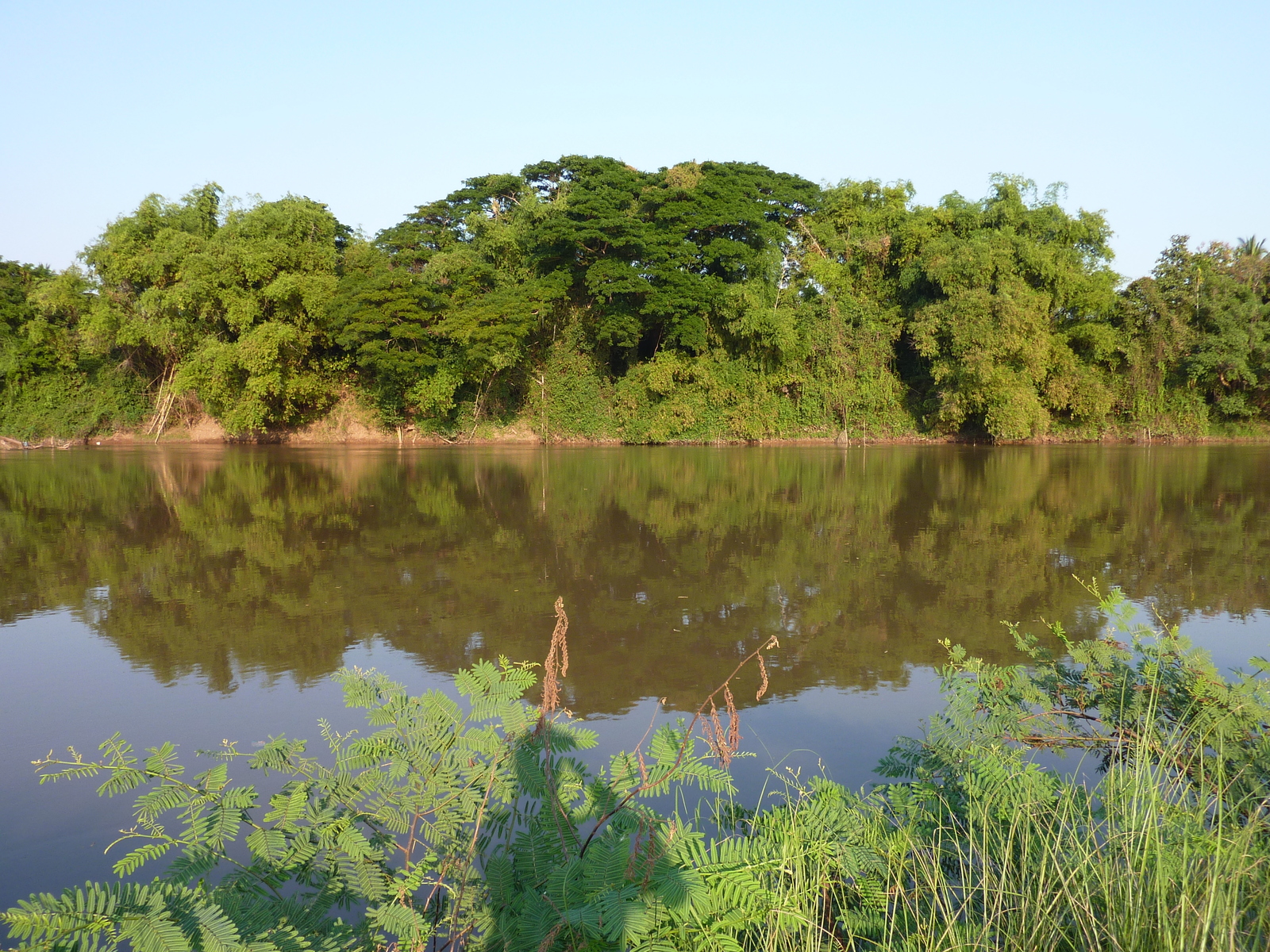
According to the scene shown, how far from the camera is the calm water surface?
14.1 feet

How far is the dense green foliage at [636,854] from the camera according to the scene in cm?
179

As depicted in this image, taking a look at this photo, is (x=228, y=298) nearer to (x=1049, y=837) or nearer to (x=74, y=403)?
(x=74, y=403)

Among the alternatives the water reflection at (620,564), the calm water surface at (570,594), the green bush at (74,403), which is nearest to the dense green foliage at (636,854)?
the calm water surface at (570,594)

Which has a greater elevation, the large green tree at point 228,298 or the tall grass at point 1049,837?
the large green tree at point 228,298

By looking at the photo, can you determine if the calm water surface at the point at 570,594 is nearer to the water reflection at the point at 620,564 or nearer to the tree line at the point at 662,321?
the water reflection at the point at 620,564

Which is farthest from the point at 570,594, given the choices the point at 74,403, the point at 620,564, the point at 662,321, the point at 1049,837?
the point at 74,403

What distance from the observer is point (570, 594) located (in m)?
7.06

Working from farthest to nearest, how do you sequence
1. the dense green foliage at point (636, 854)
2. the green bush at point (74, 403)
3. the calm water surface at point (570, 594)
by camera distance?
1. the green bush at point (74, 403)
2. the calm water surface at point (570, 594)
3. the dense green foliage at point (636, 854)

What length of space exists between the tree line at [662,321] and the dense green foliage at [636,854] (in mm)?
23514

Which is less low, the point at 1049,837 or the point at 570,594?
the point at 1049,837

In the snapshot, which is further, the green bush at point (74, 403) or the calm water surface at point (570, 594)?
the green bush at point (74, 403)

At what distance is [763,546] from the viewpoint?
921 cm

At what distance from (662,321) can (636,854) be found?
87.1 feet

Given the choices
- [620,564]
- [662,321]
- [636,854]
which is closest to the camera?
[636,854]
